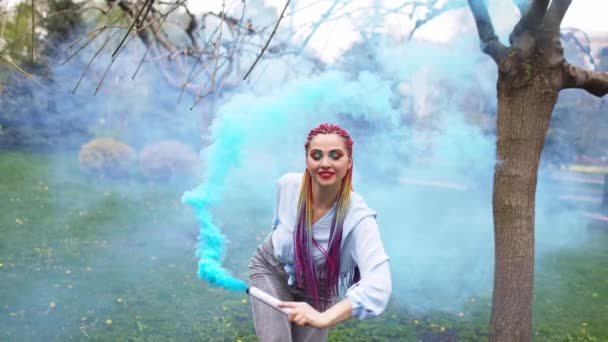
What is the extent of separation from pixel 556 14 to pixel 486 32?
0.46 metres

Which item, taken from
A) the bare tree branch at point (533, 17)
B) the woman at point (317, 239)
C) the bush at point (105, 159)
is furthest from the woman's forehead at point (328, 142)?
the bush at point (105, 159)

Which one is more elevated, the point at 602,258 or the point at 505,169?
the point at 505,169

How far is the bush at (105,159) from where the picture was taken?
11789 mm

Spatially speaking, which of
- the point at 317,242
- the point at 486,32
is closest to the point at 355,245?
the point at 317,242

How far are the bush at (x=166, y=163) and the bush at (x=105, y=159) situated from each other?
43cm

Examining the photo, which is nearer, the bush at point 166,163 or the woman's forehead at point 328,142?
the woman's forehead at point 328,142

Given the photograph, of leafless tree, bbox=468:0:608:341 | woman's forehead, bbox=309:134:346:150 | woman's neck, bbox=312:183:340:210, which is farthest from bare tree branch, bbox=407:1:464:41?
woman's neck, bbox=312:183:340:210

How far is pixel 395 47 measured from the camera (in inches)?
242

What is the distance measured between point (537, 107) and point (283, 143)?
503 cm

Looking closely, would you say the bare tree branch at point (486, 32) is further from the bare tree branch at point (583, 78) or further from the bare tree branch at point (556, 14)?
the bare tree branch at point (583, 78)

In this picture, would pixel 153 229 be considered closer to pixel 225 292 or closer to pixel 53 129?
pixel 225 292

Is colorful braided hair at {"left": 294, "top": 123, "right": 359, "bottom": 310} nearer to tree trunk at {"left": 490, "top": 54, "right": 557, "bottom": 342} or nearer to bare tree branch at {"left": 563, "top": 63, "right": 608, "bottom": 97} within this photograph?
tree trunk at {"left": 490, "top": 54, "right": 557, "bottom": 342}

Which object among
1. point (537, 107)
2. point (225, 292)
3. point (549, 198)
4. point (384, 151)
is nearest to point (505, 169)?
point (537, 107)

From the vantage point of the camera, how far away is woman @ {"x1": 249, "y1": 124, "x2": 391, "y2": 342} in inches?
106
